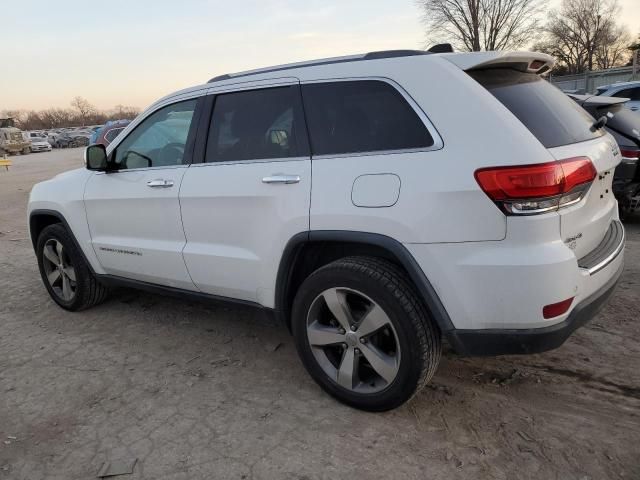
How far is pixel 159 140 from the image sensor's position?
3.92 metres

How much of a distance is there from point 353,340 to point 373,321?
0.60 ft

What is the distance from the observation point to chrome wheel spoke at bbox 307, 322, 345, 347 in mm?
2902

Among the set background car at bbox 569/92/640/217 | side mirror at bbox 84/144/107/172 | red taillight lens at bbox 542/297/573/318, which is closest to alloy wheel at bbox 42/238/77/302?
side mirror at bbox 84/144/107/172

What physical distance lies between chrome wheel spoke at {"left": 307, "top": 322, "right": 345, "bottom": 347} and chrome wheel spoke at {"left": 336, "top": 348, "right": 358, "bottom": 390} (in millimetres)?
83

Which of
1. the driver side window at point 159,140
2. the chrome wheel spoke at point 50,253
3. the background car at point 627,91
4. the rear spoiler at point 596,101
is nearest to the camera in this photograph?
the driver side window at point 159,140

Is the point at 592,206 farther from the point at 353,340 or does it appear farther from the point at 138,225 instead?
the point at 138,225

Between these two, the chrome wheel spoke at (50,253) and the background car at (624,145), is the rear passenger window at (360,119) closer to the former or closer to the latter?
the chrome wheel spoke at (50,253)

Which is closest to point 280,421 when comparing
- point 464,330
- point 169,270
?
point 464,330

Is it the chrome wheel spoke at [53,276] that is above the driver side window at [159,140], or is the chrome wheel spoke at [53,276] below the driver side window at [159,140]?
below

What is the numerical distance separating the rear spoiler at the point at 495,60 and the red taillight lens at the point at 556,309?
118cm

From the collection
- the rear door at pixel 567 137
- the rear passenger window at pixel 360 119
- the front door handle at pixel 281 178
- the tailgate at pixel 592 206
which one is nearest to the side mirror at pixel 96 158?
the front door handle at pixel 281 178

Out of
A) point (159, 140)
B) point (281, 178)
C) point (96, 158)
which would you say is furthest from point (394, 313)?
point (96, 158)

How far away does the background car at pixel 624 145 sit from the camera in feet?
19.8

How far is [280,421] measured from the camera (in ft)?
9.51
